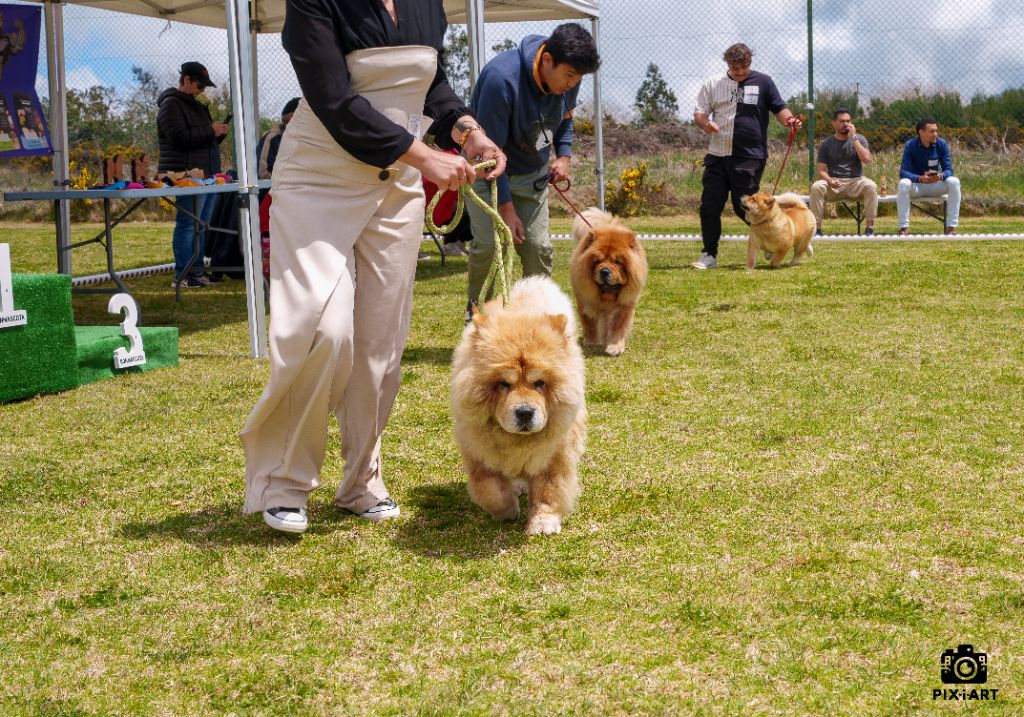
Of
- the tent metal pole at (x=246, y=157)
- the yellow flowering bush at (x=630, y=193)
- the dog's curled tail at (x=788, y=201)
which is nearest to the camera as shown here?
the tent metal pole at (x=246, y=157)

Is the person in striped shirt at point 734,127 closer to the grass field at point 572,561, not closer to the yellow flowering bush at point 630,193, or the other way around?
the grass field at point 572,561

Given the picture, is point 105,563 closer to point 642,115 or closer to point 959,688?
point 959,688

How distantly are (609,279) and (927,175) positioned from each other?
29.6 feet

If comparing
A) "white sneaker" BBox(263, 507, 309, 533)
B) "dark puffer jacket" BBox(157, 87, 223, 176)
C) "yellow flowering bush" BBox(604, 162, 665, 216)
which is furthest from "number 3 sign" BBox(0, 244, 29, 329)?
"yellow flowering bush" BBox(604, 162, 665, 216)

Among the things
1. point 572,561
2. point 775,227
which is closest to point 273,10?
point 775,227

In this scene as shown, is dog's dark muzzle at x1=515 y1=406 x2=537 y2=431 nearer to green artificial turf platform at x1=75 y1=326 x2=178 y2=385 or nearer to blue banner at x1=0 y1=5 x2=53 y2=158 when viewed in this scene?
green artificial turf platform at x1=75 y1=326 x2=178 y2=385

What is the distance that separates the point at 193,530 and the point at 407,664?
1254mm

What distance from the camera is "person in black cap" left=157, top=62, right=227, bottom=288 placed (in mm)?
9062

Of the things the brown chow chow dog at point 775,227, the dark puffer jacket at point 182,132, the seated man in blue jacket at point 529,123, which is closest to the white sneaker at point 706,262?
the brown chow chow dog at point 775,227

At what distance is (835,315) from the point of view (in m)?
7.46

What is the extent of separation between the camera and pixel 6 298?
5.15 meters

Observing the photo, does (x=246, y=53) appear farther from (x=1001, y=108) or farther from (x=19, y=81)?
(x=1001, y=108)

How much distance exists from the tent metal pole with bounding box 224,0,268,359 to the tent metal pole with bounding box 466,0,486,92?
2.77 m

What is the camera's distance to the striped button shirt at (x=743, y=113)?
1013 centimetres
